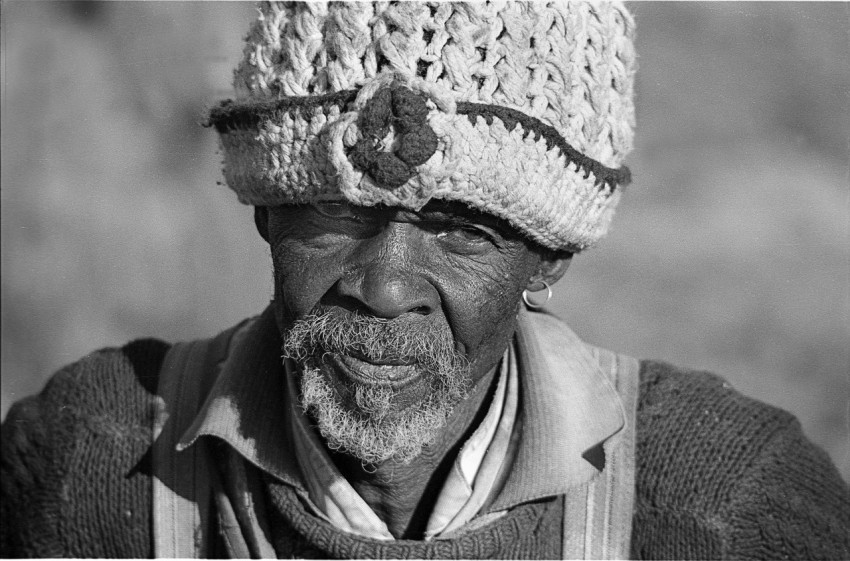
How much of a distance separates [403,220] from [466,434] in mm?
627

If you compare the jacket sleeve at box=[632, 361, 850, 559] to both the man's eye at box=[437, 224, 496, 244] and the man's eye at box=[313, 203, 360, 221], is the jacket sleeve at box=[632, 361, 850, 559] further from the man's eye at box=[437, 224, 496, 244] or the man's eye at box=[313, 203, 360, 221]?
the man's eye at box=[313, 203, 360, 221]

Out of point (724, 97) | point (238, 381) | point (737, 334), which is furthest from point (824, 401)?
point (238, 381)

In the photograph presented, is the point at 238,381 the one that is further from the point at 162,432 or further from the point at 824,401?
the point at 824,401

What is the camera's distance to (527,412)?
232 centimetres

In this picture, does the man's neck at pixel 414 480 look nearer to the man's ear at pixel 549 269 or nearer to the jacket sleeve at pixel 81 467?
the man's ear at pixel 549 269

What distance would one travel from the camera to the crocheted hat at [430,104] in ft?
6.15

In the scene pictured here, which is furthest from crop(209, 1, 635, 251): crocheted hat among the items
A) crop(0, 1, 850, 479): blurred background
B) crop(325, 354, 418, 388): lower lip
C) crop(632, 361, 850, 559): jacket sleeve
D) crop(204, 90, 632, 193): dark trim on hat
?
crop(0, 1, 850, 479): blurred background

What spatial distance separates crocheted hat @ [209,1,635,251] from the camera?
1873 millimetres

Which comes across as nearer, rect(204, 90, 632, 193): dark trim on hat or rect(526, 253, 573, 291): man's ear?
rect(204, 90, 632, 193): dark trim on hat

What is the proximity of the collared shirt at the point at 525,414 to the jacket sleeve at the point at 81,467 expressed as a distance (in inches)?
9.6

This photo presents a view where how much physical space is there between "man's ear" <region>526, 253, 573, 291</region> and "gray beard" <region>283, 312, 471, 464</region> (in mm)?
302

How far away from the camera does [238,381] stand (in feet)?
7.84

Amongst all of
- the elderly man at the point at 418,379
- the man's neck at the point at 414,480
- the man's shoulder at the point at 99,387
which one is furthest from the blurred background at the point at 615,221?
the man's neck at the point at 414,480

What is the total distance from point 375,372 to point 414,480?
0.38 m
